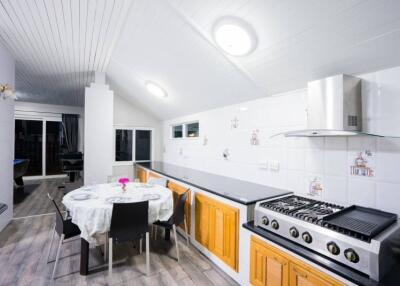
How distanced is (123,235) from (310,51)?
2.22 m

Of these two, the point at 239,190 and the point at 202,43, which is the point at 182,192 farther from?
the point at 202,43

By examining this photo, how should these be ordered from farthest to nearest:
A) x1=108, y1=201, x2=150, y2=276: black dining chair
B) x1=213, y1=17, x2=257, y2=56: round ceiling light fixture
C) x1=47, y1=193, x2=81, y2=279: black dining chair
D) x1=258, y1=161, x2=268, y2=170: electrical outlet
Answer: x1=258, y1=161, x2=268, y2=170: electrical outlet, x1=47, y1=193, x2=81, y2=279: black dining chair, x1=108, y1=201, x2=150, y2=276: black dining chair, x1=213, y1=17, x2=257, y2=56: round ceiling light fixture

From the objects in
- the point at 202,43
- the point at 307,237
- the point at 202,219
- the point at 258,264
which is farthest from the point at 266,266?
the point at 202,43

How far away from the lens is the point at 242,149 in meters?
2.65

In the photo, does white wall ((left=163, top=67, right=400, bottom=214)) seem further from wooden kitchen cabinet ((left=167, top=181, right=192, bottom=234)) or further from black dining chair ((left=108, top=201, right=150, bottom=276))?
black dining chair ((left=108, top=201, right=150, bottom=276))

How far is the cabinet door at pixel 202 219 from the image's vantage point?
7.37ft

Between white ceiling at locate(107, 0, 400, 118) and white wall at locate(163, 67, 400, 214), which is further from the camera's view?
white wall at locate(163, 67, 400, 214)

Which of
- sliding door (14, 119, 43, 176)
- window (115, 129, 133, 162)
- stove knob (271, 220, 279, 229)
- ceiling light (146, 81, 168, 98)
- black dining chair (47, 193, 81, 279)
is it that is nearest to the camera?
stove knob (271, 220, 279, 229)

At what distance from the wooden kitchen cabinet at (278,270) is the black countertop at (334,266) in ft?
0.22

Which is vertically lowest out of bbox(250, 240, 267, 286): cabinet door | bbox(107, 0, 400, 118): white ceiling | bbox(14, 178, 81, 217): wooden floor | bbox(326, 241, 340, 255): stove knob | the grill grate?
bbox(14, 178, 81, 217): wooden floor

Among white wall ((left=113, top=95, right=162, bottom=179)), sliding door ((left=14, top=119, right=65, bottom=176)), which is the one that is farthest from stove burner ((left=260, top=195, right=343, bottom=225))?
sliding door ((left=14, top=119, right=65, bottom=176))

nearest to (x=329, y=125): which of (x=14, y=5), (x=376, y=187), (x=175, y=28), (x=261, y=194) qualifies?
(x=376, y=187)

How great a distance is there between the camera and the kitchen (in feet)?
4.36

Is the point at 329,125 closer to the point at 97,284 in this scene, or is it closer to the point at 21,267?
the point at 97,284
